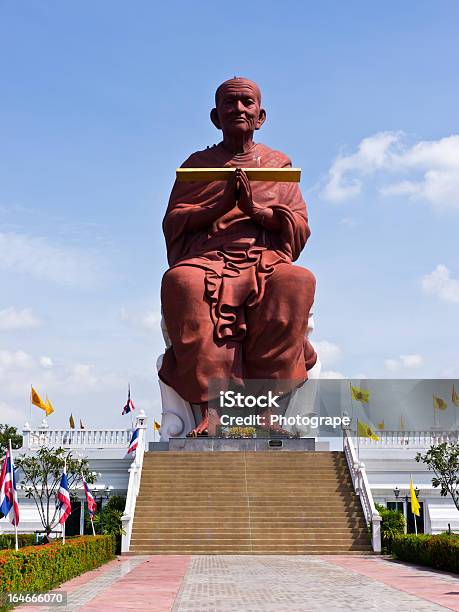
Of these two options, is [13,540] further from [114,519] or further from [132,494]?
[132,494]

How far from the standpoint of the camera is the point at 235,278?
23.0 metres

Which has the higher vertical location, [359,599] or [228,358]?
[228,358]

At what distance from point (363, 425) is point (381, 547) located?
7589 mm

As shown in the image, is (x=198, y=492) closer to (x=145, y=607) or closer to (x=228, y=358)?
(x=228, y=358)

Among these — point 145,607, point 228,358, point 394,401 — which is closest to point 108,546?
point 145,607

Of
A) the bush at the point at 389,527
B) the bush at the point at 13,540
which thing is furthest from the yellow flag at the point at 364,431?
the bush at the point at 13,540

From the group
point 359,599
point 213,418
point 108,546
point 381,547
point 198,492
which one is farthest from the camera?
point 213,418

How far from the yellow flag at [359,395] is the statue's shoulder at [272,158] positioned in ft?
25.3

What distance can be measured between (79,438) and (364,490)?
939 cm

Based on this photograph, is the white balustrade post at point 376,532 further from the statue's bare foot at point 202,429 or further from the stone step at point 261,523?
the statue's bare foot at point 202,429

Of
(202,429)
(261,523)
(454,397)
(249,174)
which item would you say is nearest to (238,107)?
(249,174)

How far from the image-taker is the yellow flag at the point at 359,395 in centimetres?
2755

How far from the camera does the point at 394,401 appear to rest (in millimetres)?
30906

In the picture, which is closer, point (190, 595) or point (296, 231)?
point (190, 595)
